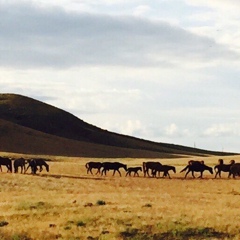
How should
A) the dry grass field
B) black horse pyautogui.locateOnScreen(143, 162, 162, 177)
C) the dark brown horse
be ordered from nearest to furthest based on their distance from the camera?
the dry grass field → the dark brown horse → black horse pyautogui.locateOnScreen(143, 162, 162, 177)

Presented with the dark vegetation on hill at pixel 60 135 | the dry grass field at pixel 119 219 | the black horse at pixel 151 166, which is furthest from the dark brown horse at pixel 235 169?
the dark vegetation on hill at pixel 60 135

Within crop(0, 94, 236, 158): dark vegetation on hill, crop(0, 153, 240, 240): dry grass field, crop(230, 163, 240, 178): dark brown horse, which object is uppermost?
crop(0, 94, 236, 158): dark vegetation on hill

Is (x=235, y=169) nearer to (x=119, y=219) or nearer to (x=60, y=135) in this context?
(x=119, y=219)

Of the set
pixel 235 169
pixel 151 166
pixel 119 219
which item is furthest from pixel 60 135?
pixel 119 219

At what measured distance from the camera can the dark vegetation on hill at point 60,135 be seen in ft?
428

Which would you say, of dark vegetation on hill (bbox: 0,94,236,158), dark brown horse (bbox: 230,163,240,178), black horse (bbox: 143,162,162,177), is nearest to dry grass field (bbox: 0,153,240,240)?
dark brown horse (bbox: 230,163,240,178)

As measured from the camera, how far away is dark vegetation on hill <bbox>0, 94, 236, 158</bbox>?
130500mm

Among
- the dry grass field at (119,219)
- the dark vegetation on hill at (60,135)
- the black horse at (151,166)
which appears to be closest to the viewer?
the dry grass field at (119,219)

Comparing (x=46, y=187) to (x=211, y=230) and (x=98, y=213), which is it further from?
(x=211, y=230)

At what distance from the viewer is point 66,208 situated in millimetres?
23578

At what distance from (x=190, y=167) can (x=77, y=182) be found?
12890 millimetres

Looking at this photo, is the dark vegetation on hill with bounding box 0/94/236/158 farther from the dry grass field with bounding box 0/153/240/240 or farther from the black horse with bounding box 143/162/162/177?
the dry grass field with bounding box 0/153/240/240

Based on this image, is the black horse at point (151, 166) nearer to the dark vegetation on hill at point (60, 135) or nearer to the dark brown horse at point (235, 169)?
the dark brown horse at point (235, 169)

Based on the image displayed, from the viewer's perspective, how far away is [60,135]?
176375 millimetres
